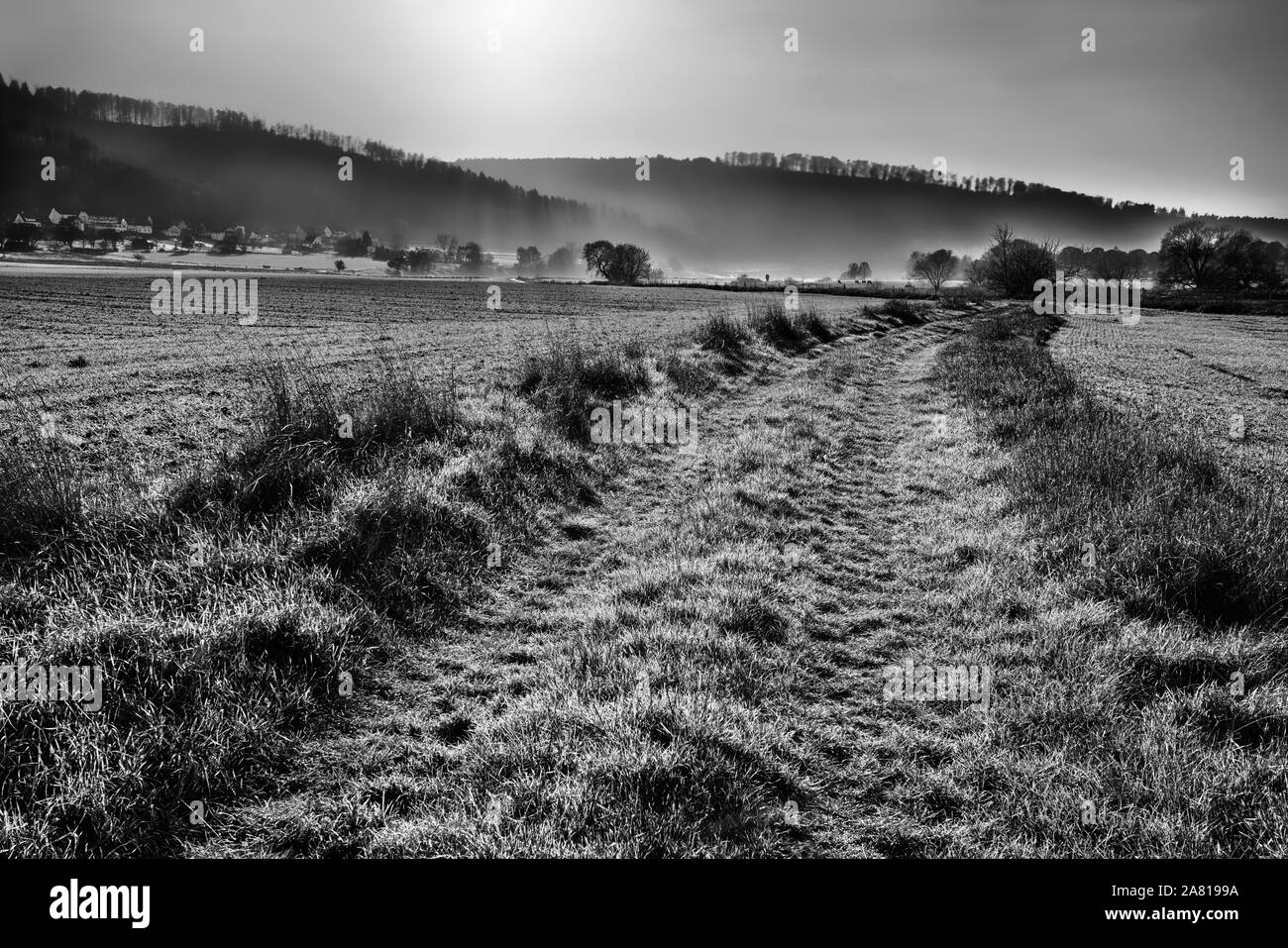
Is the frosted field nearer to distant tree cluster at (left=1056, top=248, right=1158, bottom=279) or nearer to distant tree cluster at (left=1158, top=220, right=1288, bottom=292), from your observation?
distant tree cluster at (left=1158, top=220, right=1288, bottom=292)

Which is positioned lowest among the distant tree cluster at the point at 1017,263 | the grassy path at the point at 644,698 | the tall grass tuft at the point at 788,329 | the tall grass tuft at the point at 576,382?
the grassy path at the point at 644,698

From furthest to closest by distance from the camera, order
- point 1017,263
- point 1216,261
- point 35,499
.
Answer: point 1216,261 → point 1017,263 → point 35,499

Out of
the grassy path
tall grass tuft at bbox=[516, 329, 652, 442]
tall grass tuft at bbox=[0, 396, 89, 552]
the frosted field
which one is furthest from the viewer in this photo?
the frosted field

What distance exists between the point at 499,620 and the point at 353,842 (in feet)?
8.02

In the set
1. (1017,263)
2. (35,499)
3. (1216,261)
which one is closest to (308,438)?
(35,499)

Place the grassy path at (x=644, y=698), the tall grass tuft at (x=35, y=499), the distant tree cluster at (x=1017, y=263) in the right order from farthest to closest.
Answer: the distant tree cluster at (x=1017, y=263) → the tall grass tuft at (x=35, y=499) → the grassy path at (x=644, y=698)

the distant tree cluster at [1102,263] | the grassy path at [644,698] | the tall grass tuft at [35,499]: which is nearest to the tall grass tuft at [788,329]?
the grassy path at [644,698]

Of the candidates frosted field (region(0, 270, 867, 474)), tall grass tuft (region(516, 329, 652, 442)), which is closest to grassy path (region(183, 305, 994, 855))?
tall grass tuft (region(516, 329, 652, 442))

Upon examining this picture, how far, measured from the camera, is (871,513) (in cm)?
799

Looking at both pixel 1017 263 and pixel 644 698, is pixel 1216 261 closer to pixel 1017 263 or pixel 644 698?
pixel 1017 263

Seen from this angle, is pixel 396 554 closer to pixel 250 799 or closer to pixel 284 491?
pixel 284 491

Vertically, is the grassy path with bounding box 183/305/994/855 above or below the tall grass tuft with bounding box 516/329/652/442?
below

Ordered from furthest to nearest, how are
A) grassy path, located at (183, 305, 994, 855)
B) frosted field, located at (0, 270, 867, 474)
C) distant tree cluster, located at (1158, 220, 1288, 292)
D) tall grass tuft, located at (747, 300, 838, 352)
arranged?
1. distant tree cluster, located at (1158, 220, 1288, 292)
2. tall grass tuft, located at (747, 300, 838, 352)
3. frosted field, located at (0, 270, 867, 474)
4. grassy path, located at (183, 305, 994, 855)

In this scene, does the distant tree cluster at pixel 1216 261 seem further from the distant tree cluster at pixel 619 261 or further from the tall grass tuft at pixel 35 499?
the tall grass tuft at pixel 35 499
